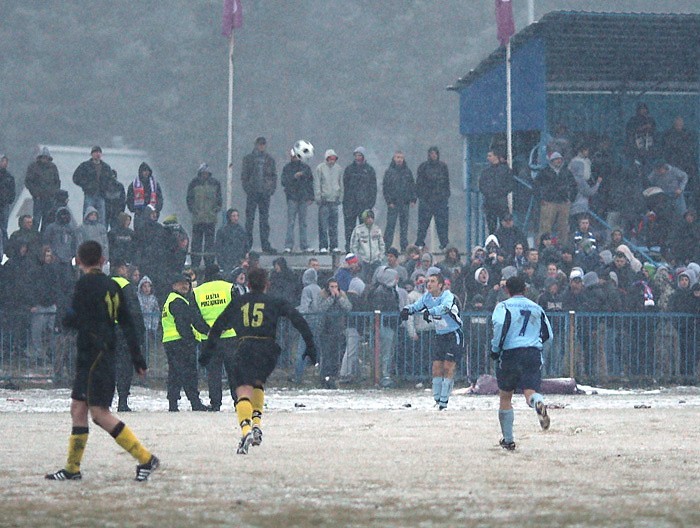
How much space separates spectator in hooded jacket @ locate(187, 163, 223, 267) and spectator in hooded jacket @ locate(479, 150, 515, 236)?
4467mm

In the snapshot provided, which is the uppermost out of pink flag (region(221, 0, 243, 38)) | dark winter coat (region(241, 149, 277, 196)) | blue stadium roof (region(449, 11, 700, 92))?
pink flag (region(221, 0, 243, 38))

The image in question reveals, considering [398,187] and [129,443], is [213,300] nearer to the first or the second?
[129,443]

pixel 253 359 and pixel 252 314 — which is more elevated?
pixel 252 314

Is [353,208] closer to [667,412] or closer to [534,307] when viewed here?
[667,412]

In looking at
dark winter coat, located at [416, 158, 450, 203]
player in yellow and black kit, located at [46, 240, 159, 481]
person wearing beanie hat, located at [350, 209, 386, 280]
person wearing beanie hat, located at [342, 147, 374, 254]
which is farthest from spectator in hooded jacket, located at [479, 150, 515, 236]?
player in yellow and black kit, located at [46, 240, 159, 481]

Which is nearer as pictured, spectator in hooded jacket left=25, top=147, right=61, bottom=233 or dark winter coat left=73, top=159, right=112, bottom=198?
spectator in hooded jacket left=25, top=147, right=61, bottom=233

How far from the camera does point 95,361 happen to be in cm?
1172

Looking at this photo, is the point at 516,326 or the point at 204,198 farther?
the point at 204,198

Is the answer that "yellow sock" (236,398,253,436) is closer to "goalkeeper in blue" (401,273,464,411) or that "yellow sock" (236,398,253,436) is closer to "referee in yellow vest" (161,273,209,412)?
"referee in yellow vest" (161,273,209,412)

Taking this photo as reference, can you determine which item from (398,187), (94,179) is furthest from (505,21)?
(94,179)

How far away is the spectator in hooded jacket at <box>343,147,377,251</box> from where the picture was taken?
1066 inches

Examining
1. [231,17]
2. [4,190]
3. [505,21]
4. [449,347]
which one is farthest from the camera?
[231,17]

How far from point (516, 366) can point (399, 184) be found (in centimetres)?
1310

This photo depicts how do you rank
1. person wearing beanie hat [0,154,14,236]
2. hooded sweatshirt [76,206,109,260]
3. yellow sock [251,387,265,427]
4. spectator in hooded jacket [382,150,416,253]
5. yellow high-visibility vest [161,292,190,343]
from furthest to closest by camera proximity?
spectator in hooded jacket [382,150,416,253], person wearing beanie hat [0,154,14,236], hooded sweatshirt [76,206,109,260], yellow high-visibility vest [161,292,190,343], yellow sock [251,387,265,427]
